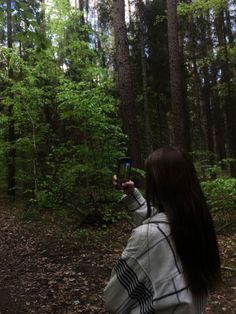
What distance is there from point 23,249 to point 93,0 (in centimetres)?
2617

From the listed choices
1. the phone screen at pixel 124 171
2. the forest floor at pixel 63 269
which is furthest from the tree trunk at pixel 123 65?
the phone screen at pixel 124 171

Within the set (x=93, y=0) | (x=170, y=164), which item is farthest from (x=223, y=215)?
(x=93, y=0)

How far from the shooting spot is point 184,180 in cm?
188

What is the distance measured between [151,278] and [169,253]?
129mm

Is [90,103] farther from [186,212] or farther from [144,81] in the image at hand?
[144,81]

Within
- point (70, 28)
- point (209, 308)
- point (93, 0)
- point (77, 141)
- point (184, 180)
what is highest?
point (93, 0)

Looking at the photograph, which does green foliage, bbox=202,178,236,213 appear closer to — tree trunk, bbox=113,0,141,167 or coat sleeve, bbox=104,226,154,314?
tree trunk, bbox=113,0,141,167

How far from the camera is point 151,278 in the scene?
1.75 meters

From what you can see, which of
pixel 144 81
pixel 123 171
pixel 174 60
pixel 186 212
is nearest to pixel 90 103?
pixel 174 60

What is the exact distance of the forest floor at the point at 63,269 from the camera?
5.73 m

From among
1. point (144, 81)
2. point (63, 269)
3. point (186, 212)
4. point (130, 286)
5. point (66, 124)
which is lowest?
point (63, 269)

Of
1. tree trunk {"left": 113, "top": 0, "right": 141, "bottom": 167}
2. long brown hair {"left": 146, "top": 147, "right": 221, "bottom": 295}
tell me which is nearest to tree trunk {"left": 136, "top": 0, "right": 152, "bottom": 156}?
tree trunk {"left": 113, "top": 0, "right": 141, "bottom": 167}

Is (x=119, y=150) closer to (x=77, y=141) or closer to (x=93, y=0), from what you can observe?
(x=77, y=141)

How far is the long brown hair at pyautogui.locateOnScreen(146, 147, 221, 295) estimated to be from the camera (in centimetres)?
180
